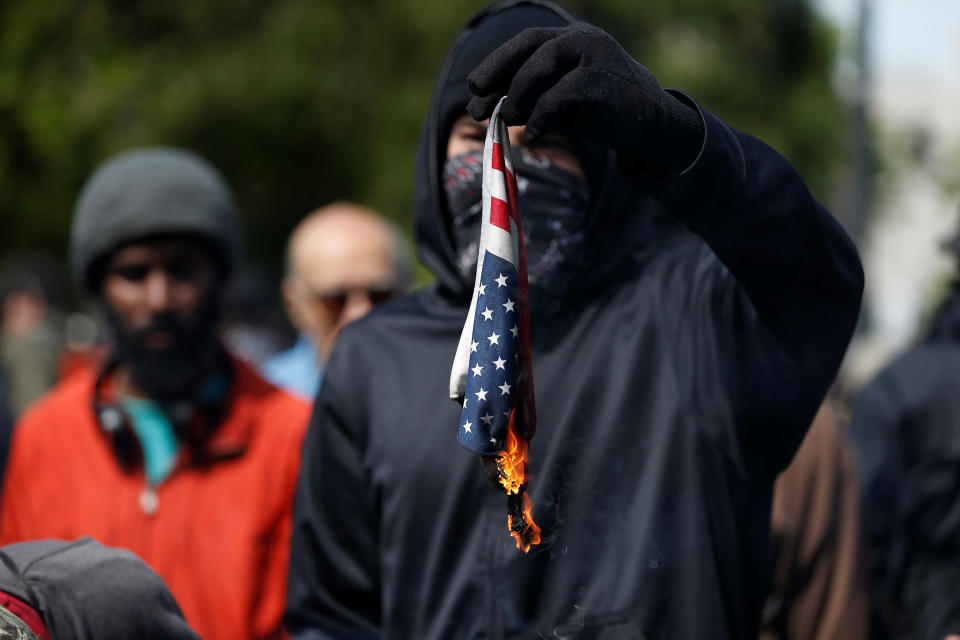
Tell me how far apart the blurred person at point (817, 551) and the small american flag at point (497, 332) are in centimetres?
134

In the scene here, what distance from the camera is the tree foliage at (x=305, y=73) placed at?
13.2m

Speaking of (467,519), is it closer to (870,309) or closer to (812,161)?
(812,161)

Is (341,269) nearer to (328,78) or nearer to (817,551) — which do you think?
(817,551)

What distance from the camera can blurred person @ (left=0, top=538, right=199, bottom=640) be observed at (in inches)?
81.8

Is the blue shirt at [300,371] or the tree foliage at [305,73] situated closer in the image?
the blue shirt at [300,371]

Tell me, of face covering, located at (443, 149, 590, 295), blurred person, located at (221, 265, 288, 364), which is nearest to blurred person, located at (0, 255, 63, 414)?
blurred person, located at (221, 265, 288, 364)

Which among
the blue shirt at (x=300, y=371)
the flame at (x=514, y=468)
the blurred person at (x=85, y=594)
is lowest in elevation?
the blue shirt at (x=300, y=371)

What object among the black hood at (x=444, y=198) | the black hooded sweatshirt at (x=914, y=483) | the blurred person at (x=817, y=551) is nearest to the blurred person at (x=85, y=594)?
the black hood at (x=444, y=198)

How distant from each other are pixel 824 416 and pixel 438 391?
150 cm

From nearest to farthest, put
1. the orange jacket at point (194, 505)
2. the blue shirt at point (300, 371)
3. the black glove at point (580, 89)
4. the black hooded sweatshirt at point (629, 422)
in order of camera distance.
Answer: the black glove at point (580, 89)
the black hooded sweatshirt at point (629, 422)
the orange jacket at point (194, 505)
the blue shirt at point (300, 371)

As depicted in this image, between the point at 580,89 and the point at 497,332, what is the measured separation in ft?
1.29

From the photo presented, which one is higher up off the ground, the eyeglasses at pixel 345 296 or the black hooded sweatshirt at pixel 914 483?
the eyeglasses at pixel 345 296

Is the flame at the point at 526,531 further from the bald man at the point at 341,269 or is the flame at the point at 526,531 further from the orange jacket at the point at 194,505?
the bald man at the point at 341,269

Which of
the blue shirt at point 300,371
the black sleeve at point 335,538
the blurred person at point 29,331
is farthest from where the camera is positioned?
the blurred person at point 29,331
